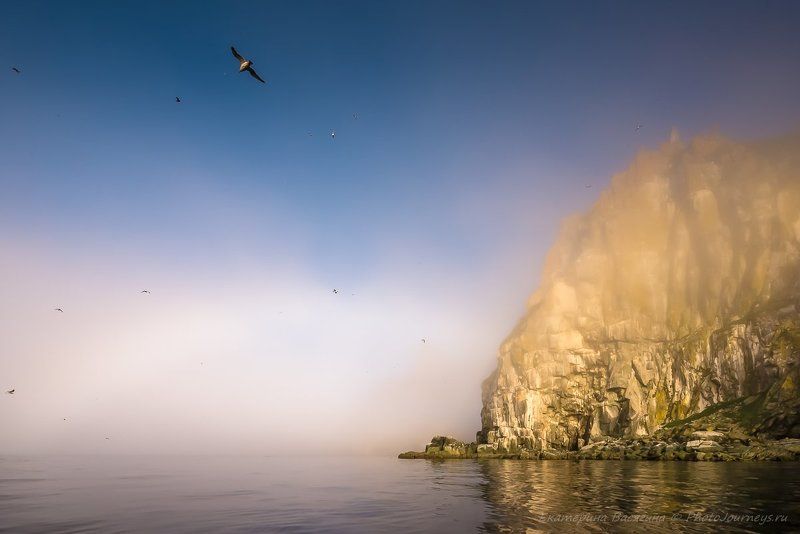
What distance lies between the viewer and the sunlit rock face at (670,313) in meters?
129

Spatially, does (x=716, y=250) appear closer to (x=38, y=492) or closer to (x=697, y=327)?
(x=697, y=327)

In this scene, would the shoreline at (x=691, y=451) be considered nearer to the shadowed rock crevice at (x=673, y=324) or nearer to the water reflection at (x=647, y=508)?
the shadowed rock crevice at (x=673, y=324)

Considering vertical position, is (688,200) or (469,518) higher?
(688,200)

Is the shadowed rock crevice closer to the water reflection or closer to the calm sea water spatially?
the water reflection

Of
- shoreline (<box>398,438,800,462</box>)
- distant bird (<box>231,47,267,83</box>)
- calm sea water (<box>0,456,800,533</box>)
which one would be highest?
distant bird (<box>231,47,267,83</box>)

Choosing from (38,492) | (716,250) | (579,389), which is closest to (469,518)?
(38,492)

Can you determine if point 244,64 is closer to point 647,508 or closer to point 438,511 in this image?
point 438,511

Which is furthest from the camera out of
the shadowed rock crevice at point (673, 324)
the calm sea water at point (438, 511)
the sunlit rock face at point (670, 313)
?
the sunlit rock face at point (670, 313)

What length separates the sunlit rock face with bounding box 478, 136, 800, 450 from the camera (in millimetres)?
129375

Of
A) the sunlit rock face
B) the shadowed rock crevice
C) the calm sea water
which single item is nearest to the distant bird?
the calm sea water

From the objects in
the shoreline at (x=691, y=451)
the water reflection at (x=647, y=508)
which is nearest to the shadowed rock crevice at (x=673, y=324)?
the shoreline at (x=691, y=451)

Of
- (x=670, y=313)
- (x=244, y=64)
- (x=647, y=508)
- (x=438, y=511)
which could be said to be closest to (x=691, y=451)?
(x=670, y=313)

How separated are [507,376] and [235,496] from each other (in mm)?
147360

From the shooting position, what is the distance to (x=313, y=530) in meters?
20.9
